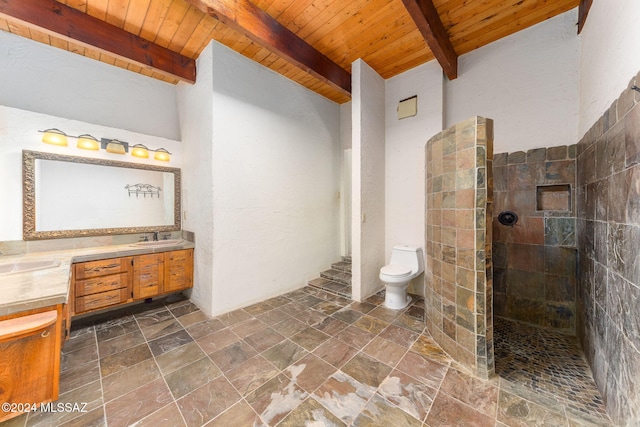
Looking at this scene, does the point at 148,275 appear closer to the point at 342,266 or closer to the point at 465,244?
the point at 342,266

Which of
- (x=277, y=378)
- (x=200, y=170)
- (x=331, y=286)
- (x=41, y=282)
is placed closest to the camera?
(x=41, y=282)

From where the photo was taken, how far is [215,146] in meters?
2.29

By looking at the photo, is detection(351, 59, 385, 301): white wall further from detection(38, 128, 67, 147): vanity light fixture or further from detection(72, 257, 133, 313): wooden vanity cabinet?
detection(38, 128, 67, 147): vanity light fixture

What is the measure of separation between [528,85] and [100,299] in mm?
4611

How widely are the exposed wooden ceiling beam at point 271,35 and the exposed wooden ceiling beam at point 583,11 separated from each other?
2.05 metres

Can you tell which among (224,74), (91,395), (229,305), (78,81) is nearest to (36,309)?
(91,395)

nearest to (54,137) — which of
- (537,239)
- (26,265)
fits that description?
(26,265)

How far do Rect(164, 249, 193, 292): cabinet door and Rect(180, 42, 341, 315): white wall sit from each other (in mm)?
201

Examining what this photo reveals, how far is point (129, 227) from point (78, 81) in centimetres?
160

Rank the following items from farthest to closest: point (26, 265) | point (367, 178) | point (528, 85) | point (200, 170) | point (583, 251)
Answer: point (367, 178) → point (200, 170) → point (528, 85) → point (26, 265) → point (583, 251)

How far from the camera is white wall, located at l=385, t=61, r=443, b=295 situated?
2654 millimetres

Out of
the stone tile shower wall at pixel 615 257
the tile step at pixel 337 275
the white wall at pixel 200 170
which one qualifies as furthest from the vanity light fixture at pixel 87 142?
the stone tile shower wall at pixel 615 257

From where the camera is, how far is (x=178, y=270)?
259 cm

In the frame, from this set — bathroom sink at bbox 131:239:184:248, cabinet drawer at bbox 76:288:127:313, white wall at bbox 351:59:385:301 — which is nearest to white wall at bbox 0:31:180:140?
bathroom sink at bbox 131:239:184:248
